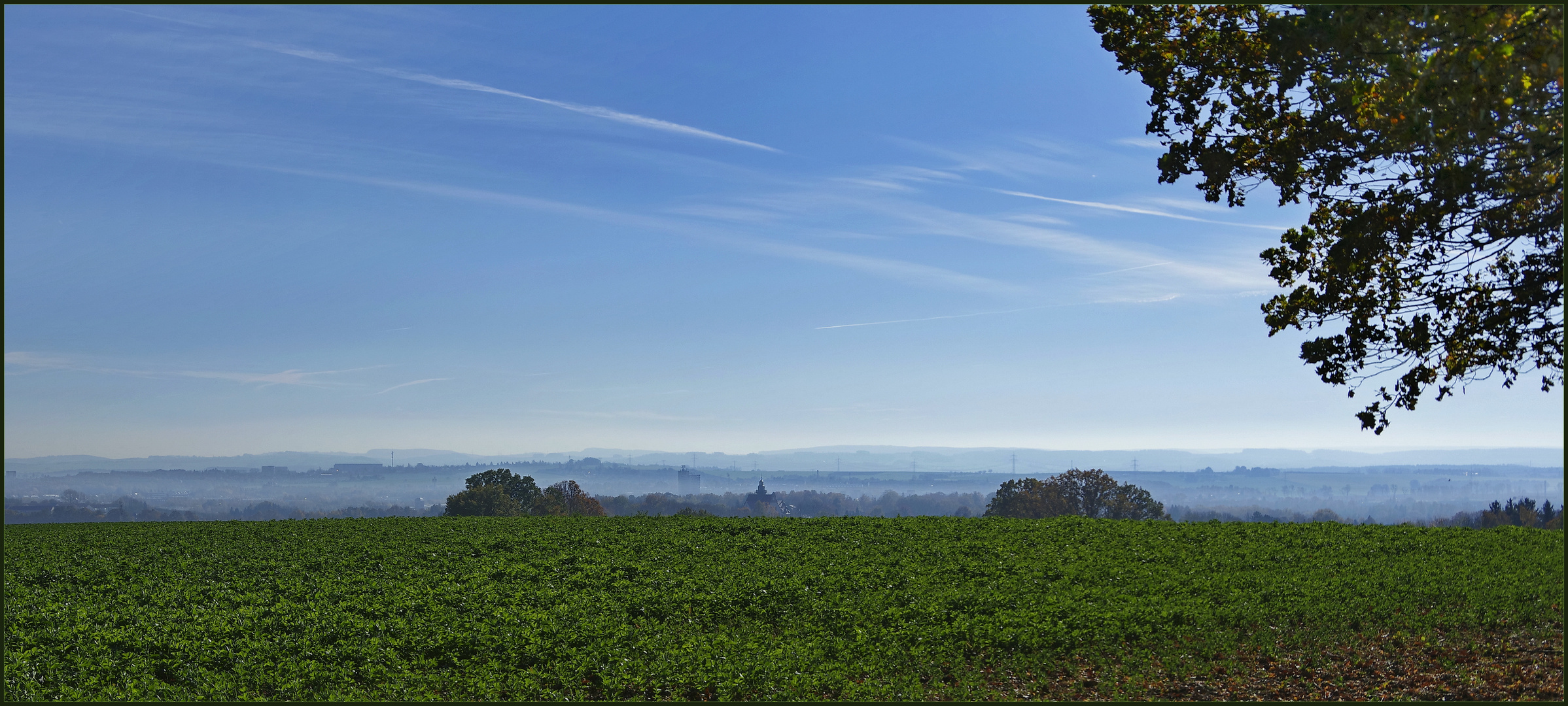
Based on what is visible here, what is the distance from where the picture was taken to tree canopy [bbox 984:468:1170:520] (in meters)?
35.5

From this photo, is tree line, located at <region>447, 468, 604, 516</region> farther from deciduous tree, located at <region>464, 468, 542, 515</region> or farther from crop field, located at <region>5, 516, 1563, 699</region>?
crop field, located at <region>5, 516, 1563, 699</region>

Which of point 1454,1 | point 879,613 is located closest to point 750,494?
point 879,613

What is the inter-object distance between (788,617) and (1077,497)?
27.9 metres

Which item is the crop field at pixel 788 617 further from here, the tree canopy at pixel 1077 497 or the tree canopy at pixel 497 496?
the tree canopy at pixel 1077 497

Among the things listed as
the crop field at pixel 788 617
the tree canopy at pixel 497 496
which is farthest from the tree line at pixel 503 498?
the crop field at pixel 788 617

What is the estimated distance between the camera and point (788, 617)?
10.8 meters

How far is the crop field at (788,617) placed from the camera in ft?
28.7

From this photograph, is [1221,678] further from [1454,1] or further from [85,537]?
[85,537]

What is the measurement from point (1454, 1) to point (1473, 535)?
41.8 ft

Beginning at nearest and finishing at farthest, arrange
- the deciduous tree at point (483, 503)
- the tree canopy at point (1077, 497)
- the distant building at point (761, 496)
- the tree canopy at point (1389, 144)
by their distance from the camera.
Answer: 1. the tree canopy at point (1389, 144)
2. the deciduous tree at point (483, 503)
3. the tree canopy at point (1077, 497)
4. the distant building at point (761, 496)

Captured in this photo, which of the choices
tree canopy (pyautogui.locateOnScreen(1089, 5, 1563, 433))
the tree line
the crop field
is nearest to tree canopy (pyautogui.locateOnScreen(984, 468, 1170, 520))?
the tree line

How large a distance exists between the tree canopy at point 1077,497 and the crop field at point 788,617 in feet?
65.0

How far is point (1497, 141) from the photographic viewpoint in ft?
27.9

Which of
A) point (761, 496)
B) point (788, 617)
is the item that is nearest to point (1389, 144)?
point (788, 617)
